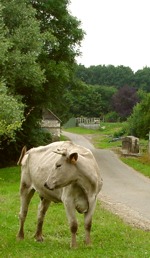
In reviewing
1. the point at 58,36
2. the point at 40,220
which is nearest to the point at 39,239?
the point at 40,220

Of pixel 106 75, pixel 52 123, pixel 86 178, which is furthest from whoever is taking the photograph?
pixel 106 75

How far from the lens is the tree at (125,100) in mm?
110500

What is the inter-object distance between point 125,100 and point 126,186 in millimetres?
88659

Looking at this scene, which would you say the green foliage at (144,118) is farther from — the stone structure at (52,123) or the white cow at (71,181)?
the white cow at (71,181)

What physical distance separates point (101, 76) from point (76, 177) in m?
175

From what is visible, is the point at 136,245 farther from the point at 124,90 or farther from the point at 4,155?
the point at 124,90

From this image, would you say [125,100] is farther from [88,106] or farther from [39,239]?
[39,239]

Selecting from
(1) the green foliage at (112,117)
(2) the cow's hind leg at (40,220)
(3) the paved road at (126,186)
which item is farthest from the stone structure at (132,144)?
(1) the green foliage at (112,117)

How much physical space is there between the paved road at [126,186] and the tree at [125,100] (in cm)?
7565

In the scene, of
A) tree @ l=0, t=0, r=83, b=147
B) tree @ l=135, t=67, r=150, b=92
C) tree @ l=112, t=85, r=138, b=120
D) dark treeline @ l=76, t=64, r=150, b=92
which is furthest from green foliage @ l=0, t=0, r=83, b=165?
dark treeline @ l=76, t=64, r=150, b=92

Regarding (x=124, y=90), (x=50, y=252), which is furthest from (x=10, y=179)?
(x=124, y=90)

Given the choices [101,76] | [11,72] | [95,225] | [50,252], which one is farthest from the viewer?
[101,76]

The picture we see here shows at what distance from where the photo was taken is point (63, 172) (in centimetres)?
991

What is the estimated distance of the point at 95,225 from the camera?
13789mm
